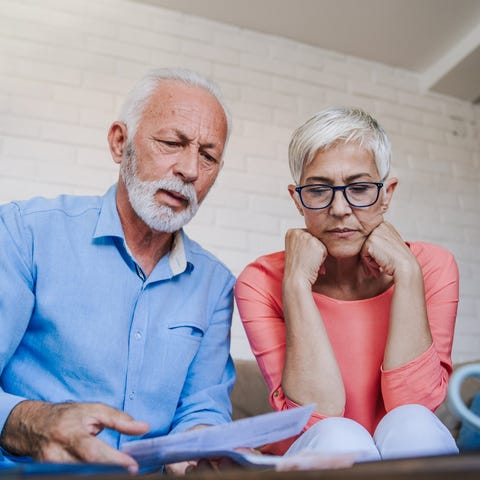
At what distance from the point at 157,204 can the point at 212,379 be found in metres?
0.41

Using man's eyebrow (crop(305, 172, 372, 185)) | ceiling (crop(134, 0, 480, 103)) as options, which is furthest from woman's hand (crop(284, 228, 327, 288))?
ceiling (crop(134, 0, 480, 103))

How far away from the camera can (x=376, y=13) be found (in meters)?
2.80

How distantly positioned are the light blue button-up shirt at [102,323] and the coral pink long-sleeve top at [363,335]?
12cm

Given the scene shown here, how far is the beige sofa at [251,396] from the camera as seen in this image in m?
1.88

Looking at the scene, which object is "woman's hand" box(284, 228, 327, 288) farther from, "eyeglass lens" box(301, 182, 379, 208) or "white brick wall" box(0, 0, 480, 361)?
"white brick wall" box(0, 0, 480, 361)

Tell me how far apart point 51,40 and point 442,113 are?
203cm

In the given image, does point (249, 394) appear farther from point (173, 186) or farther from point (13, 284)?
point (13, 284)

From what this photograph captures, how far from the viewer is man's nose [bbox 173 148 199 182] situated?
1.30 m

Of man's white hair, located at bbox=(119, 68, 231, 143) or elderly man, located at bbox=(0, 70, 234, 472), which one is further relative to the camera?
man's white hair, located at bbox=(119, 68, 231, 143)

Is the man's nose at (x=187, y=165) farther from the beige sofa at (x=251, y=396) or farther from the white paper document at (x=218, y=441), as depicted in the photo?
the beige sofa at (x=251, y=396)

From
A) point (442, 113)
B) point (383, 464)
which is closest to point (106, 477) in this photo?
point (383, 464)

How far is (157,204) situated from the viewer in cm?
131

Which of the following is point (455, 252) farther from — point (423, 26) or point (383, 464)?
point (383, 464)

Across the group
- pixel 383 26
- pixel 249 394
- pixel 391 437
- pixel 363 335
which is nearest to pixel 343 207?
pixel 363 335
